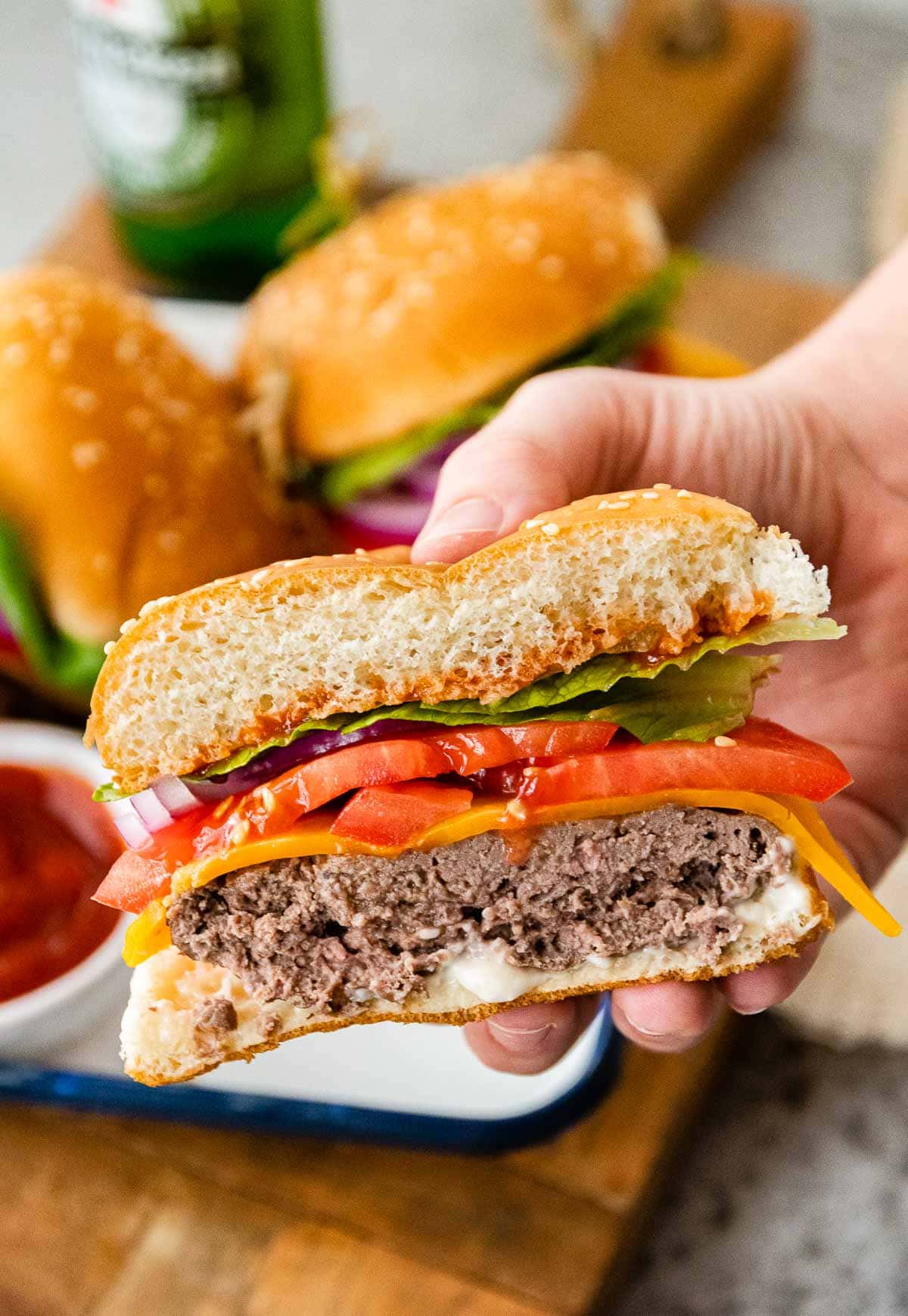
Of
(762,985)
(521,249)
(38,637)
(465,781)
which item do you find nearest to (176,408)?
(38,637)

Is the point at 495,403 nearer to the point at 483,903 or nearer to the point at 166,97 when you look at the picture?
the point at 166,97

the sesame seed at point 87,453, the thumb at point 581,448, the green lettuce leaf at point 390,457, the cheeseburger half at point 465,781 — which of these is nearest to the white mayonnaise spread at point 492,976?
the cheeseburger half at point 465,781

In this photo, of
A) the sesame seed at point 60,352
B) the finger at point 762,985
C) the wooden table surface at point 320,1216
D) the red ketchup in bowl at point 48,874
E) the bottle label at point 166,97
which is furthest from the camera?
the bottle label at point 166,97

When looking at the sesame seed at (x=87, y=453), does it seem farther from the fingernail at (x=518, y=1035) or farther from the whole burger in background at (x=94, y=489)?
the fingernail at (x=518, y=1035)

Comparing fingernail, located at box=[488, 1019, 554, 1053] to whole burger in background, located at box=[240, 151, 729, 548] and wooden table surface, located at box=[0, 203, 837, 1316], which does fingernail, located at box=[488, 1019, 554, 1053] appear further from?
whole burger in background, located at box=[240, 151, 729, 548]

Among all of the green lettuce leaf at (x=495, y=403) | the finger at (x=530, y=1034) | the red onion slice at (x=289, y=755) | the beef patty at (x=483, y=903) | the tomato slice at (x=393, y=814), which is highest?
the red onion slice at (x=289, y=755)

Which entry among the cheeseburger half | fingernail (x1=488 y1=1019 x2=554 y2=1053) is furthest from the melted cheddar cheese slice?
fingernail (x1=488 y1=1019 x2=554 y2=1053)

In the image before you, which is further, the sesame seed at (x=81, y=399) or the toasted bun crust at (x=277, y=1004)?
the sesame seed at (x=81, y=399)

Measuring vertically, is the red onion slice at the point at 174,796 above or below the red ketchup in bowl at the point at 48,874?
above
